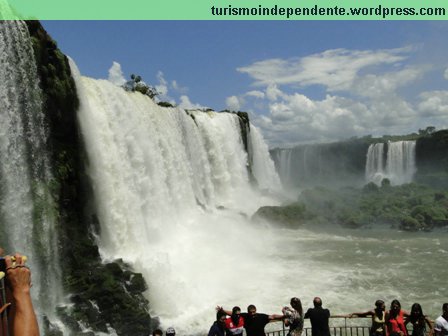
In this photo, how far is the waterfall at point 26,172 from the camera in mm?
10242

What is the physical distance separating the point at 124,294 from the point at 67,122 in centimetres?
526

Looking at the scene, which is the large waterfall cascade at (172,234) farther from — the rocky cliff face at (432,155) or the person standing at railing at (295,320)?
the rocky cliff face at (432,155)

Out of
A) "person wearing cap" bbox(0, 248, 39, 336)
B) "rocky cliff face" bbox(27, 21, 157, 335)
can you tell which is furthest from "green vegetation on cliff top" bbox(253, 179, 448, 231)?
"person wearing cap" bbox(0, 248, 39, 336)

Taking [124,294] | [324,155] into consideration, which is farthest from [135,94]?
[324,155]

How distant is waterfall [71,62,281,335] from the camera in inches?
517

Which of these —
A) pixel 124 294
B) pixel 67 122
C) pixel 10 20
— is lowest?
pixel 124 294

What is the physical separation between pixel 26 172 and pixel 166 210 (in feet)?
27.3

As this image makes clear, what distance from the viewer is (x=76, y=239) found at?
40.0 feet

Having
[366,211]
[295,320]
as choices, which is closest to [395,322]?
[295,320]

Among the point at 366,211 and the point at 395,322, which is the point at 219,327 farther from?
the point at 366,211

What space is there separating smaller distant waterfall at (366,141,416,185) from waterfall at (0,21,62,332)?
36.3 m

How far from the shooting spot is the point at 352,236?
2228cm

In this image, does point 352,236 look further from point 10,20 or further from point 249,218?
point 10,20

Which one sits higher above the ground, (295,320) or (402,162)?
(402,162)
